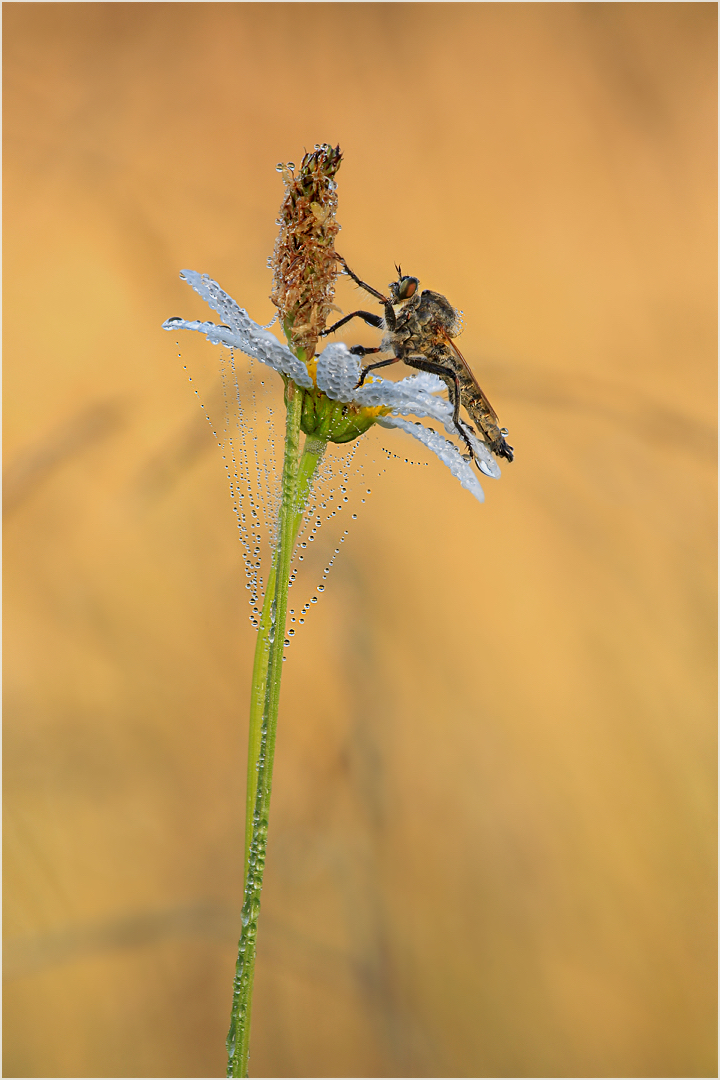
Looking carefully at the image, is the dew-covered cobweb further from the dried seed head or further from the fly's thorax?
the dried seed head

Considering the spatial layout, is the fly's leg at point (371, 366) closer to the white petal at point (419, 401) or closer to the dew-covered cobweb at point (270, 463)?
the white petal at point (419, 401)

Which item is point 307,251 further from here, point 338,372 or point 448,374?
point 448,374

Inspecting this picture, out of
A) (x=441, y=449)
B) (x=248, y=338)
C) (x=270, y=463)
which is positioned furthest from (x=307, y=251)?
(x=270, y=463)

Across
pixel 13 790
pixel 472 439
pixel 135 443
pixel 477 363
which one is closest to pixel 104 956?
pixel 13 790

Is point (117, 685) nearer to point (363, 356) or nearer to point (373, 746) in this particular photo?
point (373, 746)

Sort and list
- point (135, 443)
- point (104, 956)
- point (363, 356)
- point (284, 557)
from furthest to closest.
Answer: point (135, 443) → point (104, 956) → point (363, 356) → point (284, 557)
